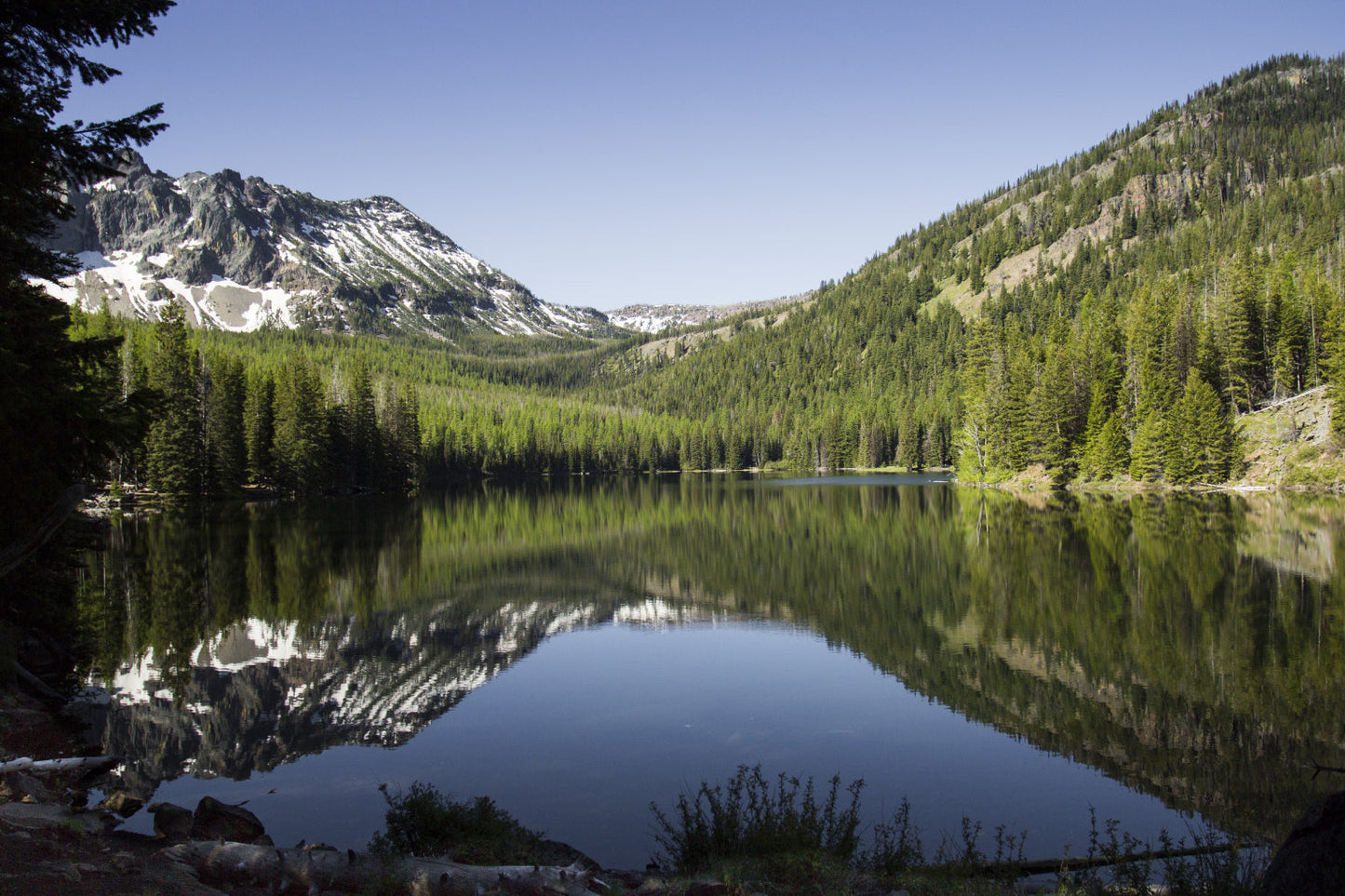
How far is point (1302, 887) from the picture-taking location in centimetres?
538

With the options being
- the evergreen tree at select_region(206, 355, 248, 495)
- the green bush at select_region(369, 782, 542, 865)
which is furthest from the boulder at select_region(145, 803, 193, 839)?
the evergreen tree at select_region(206, 355, 248, 495)

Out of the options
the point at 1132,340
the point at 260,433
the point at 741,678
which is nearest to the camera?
the point at 741,678

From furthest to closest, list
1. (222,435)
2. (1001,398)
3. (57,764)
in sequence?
(1001,398) < (222,435) < (57,764)

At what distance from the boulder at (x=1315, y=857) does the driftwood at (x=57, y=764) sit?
12.0 metres

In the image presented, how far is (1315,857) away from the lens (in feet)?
17.6

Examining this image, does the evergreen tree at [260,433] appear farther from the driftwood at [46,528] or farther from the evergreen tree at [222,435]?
the driftwood at [46,528]

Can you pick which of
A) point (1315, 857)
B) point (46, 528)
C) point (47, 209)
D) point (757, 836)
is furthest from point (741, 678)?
point (47, 209)

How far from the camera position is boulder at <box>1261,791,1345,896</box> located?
5.23 metres

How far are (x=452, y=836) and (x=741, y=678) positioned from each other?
10229 millimetres

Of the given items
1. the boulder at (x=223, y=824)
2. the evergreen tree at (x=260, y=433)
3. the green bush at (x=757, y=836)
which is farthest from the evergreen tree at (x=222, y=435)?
the green bush at (x=757, y=836)

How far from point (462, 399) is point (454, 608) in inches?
6519

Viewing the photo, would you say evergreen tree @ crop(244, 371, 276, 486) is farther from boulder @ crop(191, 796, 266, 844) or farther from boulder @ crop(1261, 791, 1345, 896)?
boulder @ crop(1261, 791, 1345, 896)

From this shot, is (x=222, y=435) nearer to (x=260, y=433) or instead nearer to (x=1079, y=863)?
(x=260, y=433)

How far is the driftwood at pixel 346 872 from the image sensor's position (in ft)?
22.1
